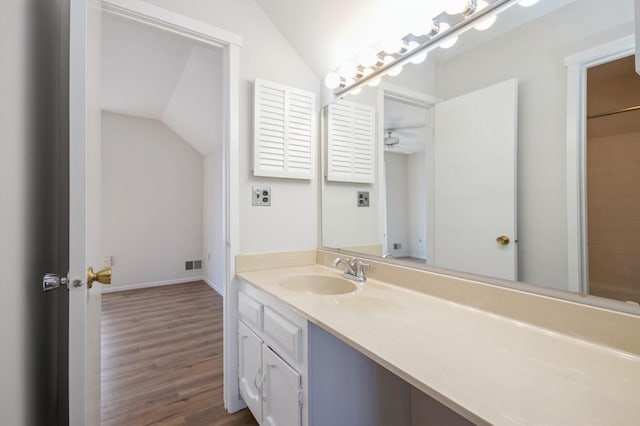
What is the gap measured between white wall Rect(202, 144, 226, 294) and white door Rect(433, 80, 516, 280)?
2983mm

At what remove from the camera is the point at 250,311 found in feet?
4.59

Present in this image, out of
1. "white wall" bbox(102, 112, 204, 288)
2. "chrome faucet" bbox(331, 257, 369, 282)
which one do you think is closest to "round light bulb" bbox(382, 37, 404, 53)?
"chrome faucet" bbox(331, 257, 369, 282)

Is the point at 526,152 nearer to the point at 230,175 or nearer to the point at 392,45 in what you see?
the point at 392,45

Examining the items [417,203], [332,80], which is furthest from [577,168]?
[332,80]

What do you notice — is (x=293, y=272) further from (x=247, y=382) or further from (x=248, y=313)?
(x=247, y=382)

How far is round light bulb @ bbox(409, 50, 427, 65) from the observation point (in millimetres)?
1276

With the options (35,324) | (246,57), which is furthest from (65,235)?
(246,57)

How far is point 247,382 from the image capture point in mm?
1463

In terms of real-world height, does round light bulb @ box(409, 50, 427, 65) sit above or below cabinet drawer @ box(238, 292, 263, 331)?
above

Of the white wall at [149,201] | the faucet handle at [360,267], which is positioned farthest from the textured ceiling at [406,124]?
the white wall at [149,201]

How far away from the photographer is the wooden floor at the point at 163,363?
1570 millimetres

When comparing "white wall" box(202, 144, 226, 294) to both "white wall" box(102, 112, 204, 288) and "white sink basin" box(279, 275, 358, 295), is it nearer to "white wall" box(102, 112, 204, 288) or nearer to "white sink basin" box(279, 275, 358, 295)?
"white wall" box(102, 112, 204, 288)

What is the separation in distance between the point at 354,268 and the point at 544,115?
996mm

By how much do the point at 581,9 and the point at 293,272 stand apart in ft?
5.03
